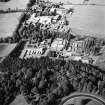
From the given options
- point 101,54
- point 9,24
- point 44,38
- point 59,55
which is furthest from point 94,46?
point 9,24

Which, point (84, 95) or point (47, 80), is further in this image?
point (47, 80)

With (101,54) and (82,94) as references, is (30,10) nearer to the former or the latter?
(101,54)

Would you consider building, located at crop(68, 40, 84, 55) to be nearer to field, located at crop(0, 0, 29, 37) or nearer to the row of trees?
the row of trees

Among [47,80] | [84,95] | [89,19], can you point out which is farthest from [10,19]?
[84,95]

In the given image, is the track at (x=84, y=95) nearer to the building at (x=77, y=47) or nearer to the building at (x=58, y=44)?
the building at (x=77, y=47)

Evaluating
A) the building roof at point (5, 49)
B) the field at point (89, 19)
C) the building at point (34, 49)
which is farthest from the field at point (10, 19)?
the field at point (89, 19)

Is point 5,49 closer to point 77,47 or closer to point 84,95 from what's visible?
point 77,47
